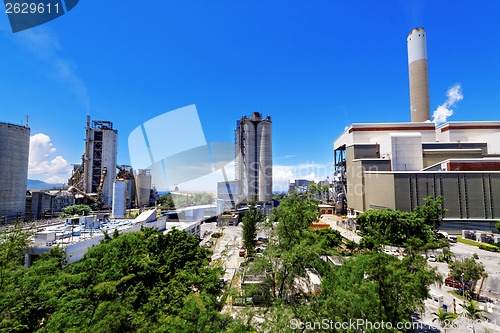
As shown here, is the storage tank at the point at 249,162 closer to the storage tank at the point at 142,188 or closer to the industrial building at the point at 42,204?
the storage tank at the point at 142,188

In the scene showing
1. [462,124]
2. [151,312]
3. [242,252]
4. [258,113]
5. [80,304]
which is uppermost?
[258,113]

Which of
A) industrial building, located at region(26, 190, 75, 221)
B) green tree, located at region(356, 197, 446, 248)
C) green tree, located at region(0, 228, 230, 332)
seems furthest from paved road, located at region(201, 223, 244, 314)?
industrial building, located at region(26, 190, 75, 221)

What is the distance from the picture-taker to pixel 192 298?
10.7 meters

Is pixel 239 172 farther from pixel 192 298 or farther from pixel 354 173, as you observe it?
pixel 192 298

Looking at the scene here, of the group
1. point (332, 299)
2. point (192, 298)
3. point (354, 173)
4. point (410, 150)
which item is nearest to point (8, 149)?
point (192, 298)

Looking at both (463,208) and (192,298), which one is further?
(463,208)

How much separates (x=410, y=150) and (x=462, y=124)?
78.9 feet

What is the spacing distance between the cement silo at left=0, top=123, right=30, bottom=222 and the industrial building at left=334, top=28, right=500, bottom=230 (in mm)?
79944

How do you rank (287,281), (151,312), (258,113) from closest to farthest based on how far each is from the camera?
(151,312), (287,281), (258,113)

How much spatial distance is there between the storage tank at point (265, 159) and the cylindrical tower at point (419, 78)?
161ft

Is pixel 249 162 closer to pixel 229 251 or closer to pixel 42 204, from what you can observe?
pixel 229 251

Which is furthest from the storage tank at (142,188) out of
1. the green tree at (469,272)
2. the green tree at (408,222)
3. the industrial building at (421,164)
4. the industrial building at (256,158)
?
the green tree at (469,272)

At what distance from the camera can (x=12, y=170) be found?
49000 mm

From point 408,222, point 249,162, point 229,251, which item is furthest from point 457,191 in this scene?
point 249,162
